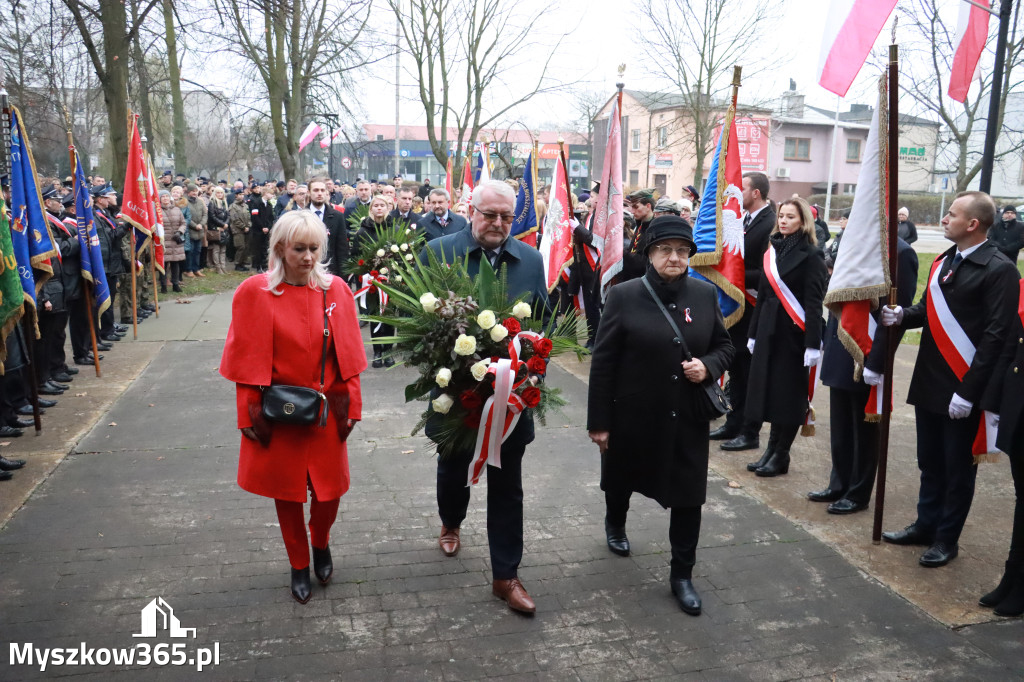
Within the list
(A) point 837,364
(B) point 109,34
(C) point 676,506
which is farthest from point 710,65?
(C) point 676,506

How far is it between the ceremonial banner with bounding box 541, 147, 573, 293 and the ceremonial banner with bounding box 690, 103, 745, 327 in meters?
2.75

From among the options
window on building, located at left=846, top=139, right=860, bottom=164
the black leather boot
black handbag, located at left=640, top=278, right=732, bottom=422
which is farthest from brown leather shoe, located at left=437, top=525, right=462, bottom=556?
window on building, located at left=846, top=139, right=860, bottom=164

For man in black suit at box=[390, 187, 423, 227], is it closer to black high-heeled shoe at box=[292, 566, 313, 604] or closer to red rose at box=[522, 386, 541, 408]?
black high-heeled shoe at box=[292, 566, 313, 604]

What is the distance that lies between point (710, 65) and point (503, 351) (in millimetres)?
27263

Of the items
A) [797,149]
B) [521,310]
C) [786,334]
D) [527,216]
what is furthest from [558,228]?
[797,149]

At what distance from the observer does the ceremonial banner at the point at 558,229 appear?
9523 millimetres

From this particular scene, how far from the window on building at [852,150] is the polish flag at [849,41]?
55.1m

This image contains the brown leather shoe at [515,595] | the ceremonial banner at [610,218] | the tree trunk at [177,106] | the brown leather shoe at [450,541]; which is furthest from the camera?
the tree trunk at [177,106]

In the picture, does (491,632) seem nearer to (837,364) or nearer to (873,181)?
(837,364)

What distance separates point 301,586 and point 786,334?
156 inches

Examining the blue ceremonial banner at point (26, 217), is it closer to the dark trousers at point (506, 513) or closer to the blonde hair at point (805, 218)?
the dark trousers at point (506, 513)

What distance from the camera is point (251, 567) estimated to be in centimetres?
451

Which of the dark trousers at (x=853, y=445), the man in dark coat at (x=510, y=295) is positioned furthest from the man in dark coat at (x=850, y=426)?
the man in dark coat at (x=510, y=295)

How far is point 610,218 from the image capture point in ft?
22.4
